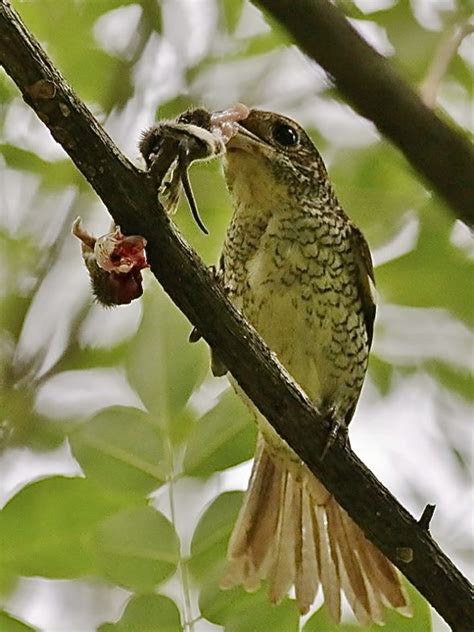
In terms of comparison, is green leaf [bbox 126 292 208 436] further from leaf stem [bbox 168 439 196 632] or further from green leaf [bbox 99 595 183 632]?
green leaf [bbox 99 595 183 632]

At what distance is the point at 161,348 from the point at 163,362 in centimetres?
3

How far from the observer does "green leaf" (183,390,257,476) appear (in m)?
1.31

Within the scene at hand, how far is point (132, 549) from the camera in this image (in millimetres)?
1217

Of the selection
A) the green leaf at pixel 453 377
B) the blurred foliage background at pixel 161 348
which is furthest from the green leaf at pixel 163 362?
the green leaf at pixel 453 377

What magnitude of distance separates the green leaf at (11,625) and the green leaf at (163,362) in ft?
0.87

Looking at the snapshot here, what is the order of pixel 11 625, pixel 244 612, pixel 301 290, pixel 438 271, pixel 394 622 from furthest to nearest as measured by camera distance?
pixel 301 290 < pixel 438 271 < pixel 394 622 < pixel 244 612 < pixel 11 625

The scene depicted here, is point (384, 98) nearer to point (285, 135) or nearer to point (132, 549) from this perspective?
point (132, 549)

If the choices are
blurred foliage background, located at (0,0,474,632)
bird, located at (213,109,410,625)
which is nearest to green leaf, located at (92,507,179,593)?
blurred foliage background, located at (0,0,474,632)

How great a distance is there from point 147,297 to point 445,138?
503mm

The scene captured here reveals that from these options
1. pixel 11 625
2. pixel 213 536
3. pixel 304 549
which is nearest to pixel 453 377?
pixel 304 549

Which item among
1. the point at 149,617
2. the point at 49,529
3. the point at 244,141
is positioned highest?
the point at 244,141

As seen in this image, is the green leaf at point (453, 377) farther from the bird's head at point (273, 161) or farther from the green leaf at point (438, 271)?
the bird's head at point (273, 161)

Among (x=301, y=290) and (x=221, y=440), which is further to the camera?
(x=301, y=290)

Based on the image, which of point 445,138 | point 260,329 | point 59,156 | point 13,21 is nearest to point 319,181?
point 260,329
